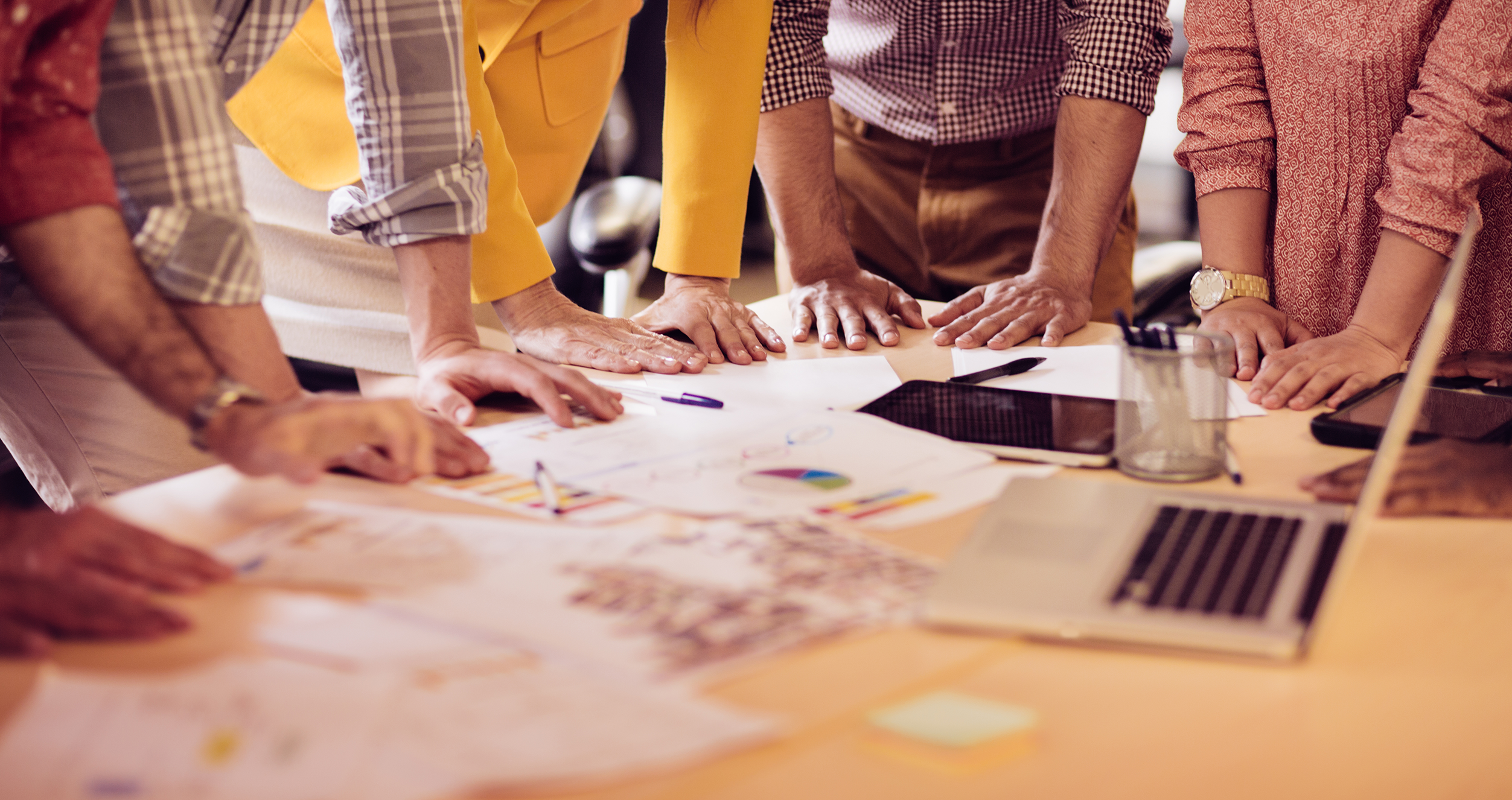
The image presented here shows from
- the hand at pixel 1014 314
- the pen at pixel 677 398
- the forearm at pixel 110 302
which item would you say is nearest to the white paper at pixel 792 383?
the pen at pixel 677 398

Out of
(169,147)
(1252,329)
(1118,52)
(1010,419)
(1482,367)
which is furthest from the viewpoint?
(1118,52)

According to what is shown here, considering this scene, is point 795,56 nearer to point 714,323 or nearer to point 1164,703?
point 714,323

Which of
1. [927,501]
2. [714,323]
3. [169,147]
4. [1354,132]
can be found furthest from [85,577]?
[1354,132]

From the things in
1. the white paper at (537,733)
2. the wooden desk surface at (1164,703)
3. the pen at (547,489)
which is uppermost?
the white paper at (537,733)

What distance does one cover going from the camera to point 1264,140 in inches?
58.3

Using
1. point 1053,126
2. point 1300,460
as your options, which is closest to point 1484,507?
point 1300,460

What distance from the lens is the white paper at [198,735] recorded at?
1.77 ft

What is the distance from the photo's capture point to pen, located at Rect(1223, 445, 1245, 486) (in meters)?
0.96

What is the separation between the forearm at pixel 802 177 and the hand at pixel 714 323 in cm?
23

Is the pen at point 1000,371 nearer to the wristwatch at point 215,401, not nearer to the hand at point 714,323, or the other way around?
the hand at point 714,323

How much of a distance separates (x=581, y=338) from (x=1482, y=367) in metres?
0.96

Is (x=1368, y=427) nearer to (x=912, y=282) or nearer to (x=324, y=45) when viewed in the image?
(x=912, y=282)

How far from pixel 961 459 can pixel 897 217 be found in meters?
1.07

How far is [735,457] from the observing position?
3.31 ft
